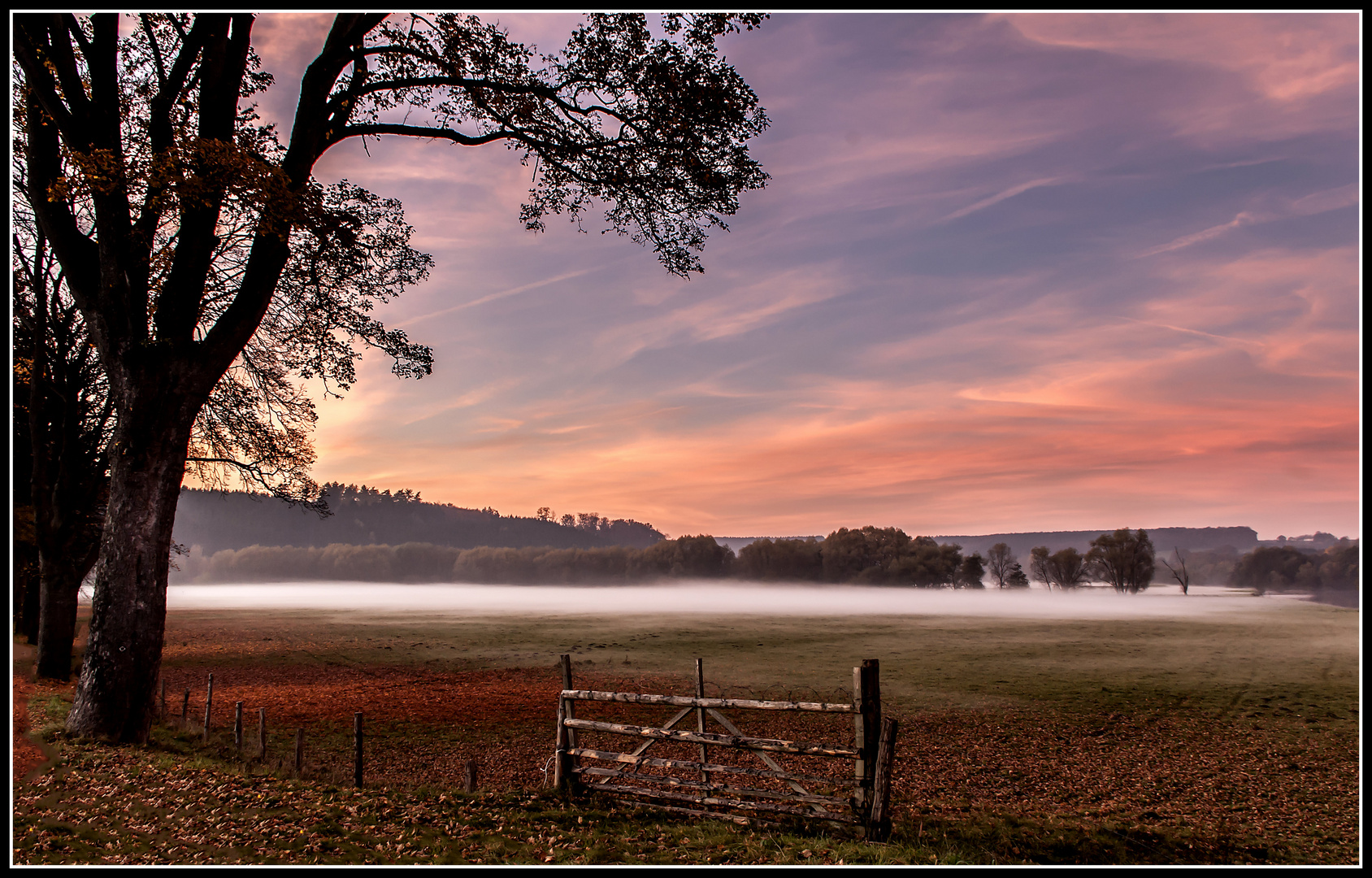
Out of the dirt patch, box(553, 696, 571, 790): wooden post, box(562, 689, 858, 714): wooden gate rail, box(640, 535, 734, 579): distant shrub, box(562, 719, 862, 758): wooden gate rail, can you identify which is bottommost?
box(640, 535, 734, 579): distant shrub

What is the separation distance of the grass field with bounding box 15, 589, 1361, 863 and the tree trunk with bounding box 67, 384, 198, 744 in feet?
2.21

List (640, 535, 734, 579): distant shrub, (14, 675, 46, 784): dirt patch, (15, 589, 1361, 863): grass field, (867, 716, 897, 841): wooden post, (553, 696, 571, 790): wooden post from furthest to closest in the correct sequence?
(640, 535, 734, 579): distant shrub < (553, 696, 571, 790): wooden post < (14, 675, 46, 784): dirt patch < (867, 716, 897, 841): wooden post < (15, 589, 1361, 863): grass field

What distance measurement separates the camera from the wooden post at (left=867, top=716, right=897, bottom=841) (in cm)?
912

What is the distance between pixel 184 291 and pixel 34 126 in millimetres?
3865

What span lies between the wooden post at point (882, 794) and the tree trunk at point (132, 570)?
1171cm

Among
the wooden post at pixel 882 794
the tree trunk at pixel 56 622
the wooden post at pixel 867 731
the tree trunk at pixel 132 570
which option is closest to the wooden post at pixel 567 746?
the wooden post at pixel 867 731

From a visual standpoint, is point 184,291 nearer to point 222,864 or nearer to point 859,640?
point 222,864

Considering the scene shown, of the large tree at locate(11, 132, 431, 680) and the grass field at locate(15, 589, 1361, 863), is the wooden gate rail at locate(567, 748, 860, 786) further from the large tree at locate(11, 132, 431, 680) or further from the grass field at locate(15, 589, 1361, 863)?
the large tree at locate(11, 132, 431, 680)

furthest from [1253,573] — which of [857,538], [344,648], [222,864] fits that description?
[222,864]

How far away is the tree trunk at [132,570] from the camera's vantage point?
36.5 feet

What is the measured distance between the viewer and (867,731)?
9.40m

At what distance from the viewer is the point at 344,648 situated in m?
42.3

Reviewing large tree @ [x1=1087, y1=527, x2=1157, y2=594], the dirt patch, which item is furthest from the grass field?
large tree @ [x1=1087, y1=527, x2=1157, y2=594]

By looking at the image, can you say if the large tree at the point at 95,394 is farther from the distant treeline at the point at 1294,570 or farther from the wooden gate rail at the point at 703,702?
the distant treeline at the point at 1294,570
